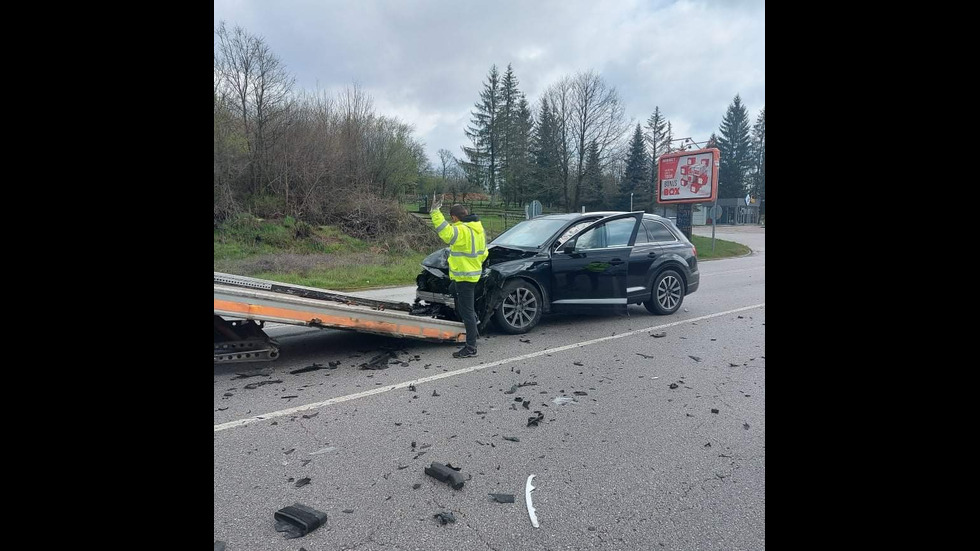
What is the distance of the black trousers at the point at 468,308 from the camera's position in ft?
19.8

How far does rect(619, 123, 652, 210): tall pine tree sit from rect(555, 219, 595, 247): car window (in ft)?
126

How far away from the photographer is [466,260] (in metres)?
6.00

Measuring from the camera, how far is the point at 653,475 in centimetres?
311

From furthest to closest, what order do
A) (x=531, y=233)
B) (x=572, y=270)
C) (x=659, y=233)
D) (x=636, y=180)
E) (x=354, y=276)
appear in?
(x=636, y=180), (x=354, y=276), (x=659, y=233), (x=531, y=233), (x=572, y=270)

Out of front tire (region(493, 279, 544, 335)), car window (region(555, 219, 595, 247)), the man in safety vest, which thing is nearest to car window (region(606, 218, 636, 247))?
car window (region(555, 219, 595, 247))

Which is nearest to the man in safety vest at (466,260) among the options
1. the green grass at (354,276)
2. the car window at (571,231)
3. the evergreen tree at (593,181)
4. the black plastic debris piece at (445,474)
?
the car window at (571,231)

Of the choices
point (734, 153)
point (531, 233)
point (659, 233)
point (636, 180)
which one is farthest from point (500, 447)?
point (734, 153)

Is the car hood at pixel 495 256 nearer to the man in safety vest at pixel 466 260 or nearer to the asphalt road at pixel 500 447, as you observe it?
the man in safety vest at pixel 466 260

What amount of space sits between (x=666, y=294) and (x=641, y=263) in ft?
2.87

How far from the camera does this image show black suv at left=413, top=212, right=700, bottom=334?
6.92m

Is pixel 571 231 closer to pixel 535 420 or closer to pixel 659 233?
pixel 659 233
